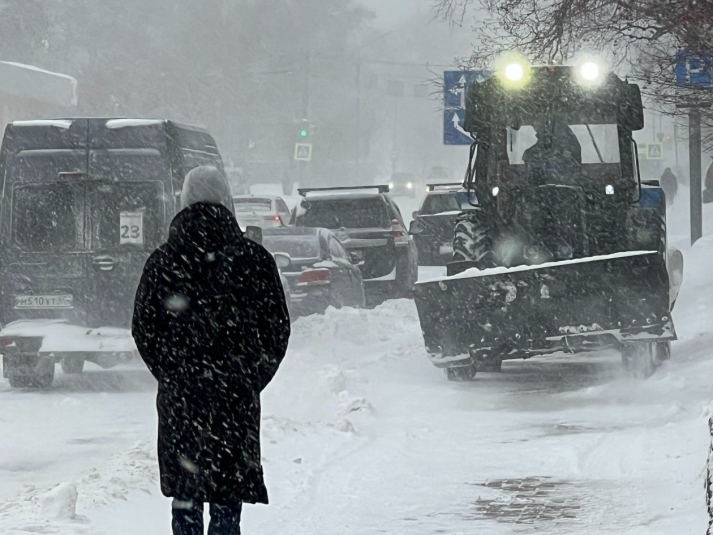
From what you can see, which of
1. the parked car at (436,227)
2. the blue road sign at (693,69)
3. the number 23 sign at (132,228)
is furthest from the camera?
the parked car at (436,227)

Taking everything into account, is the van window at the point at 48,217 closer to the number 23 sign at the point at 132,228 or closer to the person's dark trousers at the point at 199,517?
the number 23 sign at the point at 132,228

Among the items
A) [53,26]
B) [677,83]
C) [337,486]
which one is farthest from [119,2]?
[337,486]

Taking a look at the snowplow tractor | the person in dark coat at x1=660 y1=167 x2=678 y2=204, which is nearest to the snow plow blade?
the snowplow tractor

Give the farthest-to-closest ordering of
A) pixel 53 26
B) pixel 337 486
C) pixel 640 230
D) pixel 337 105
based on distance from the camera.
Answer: pixel 337 105, pixel 53 26, pixel 640 230, pixel 337 486

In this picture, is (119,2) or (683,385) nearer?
(683,385)

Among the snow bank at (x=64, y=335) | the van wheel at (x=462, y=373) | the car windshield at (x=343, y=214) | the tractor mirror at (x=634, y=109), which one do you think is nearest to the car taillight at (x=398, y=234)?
the car windshield at (x=343, y=214)

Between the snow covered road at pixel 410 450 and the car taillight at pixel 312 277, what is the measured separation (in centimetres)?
277

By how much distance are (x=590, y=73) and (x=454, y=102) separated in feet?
39.1

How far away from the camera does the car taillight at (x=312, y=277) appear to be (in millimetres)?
17750

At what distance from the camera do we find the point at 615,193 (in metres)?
13.1

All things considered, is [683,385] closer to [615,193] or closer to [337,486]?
[615,193]

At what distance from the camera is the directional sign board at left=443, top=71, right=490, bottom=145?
78.7ft

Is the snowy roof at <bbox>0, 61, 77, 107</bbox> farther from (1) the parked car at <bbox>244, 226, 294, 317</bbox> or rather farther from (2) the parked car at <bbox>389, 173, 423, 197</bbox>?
(2) the parked car at <bbox>389, 173, 423, 197</bbox>

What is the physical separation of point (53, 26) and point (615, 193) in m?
56.5
